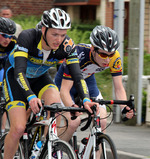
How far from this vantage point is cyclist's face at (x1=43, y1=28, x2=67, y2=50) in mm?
4965

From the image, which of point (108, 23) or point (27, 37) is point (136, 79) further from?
point (108, 23)

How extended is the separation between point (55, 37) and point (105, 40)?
673mm

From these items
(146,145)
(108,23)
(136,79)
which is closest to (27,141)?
(146,145)

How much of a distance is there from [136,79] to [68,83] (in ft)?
13.2

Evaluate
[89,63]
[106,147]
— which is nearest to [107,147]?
[106,147]

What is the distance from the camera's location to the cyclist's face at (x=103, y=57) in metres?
5.44

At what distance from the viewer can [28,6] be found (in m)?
23.6

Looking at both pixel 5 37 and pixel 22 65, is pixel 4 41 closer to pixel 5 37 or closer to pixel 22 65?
pixel 5 37

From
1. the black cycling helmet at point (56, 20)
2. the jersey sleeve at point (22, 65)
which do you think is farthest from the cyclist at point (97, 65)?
the jersey sleeve at point (22, 65)

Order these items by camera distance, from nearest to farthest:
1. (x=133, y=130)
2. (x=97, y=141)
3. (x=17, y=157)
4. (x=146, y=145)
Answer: (x=97, y=141) < (x=17, y=157) < (x=146, y=145) < (x=133, y=130)

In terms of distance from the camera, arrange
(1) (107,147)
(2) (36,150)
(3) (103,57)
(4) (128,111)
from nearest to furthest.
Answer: (1) (107,147) < (4) (128,111) < (2) (36,150) < (3) (103,57)

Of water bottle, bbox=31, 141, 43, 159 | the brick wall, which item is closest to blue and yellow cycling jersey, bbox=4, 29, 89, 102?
water bottle, bbox=31, 141, 43, 159

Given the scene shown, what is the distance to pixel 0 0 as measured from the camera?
2267 cm

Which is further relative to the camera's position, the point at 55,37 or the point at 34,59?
the point at 34,59
